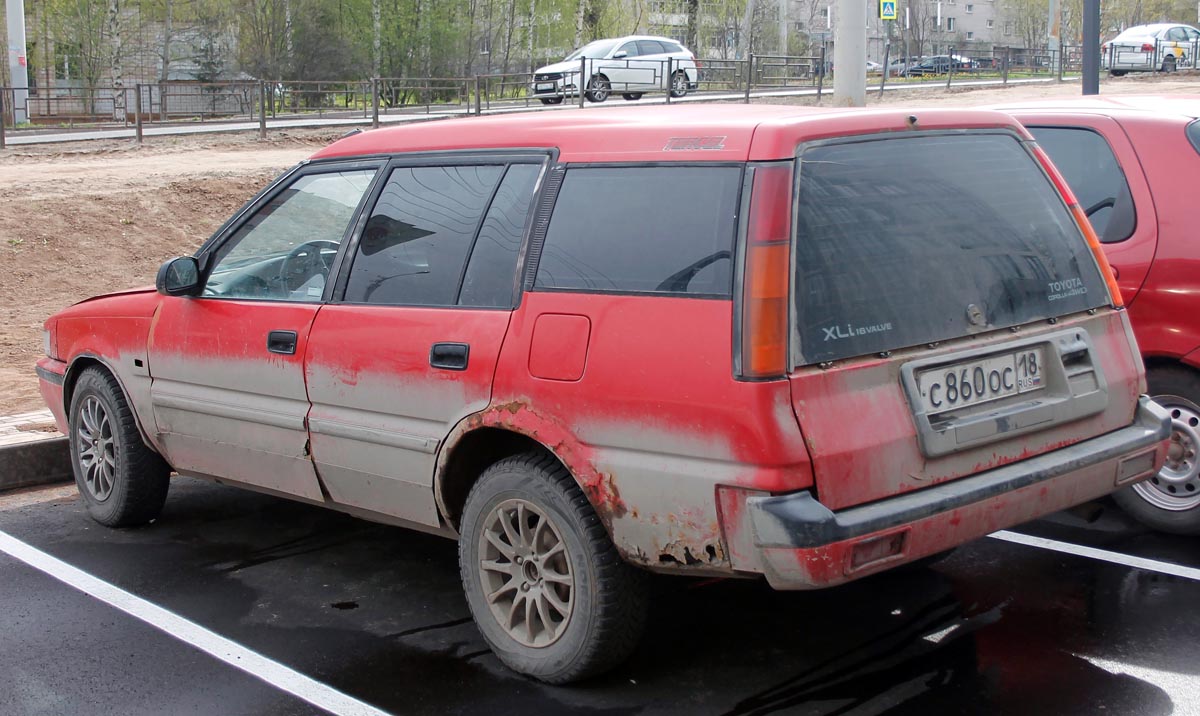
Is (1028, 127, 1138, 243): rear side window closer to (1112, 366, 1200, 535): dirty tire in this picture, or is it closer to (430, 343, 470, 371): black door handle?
(1112, 366, 1200, 535): dirty tire

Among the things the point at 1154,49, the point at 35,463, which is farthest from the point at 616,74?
the point at 35,463

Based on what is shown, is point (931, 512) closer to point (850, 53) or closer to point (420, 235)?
point (420, 235)

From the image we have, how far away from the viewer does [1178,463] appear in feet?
17.7

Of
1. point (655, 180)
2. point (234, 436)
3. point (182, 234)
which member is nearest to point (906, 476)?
point (655, 180)

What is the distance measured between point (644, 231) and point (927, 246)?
843mm

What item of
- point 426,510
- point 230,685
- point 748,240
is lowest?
point 230,685

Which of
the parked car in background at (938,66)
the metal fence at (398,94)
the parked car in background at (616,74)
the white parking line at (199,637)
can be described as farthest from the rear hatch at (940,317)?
the parked car in background at (938,66)

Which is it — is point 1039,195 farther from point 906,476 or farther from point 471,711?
point 471,711

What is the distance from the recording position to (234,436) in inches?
202

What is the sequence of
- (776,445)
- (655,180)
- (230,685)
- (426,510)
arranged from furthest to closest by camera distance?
1. (426,510)
2. (230,685)
3. (655,180)
4. (776,445)

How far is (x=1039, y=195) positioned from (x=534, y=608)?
2.13m

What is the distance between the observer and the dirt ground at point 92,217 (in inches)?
488

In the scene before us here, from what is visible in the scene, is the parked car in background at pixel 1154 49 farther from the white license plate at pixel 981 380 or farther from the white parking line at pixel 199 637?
the white parking line at pixel 199 637

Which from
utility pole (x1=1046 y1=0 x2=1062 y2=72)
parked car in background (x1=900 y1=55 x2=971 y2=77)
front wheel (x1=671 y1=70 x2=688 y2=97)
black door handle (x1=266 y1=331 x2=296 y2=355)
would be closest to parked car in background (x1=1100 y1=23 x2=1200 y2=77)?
utility pole (x1=1046 y1=0 x2=1062 y2=72)
